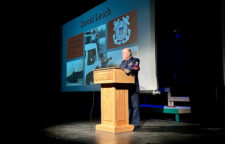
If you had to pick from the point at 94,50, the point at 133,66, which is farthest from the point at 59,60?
the point at 133,66

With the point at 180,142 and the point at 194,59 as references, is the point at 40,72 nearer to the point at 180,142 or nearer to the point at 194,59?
the point at 194,59

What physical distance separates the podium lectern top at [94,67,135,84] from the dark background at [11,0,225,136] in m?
1.42

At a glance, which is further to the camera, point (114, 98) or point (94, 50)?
point (94, 50)

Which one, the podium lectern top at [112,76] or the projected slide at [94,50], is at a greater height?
the projected slide at [94,50]

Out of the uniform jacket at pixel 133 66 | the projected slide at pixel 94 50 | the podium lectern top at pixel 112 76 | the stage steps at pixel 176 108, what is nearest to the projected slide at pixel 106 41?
the projected slide at pixel 94 50

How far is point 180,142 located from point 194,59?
6.91 feet

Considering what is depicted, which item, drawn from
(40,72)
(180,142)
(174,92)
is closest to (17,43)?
(40,72)

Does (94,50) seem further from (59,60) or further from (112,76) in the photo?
(112,76)

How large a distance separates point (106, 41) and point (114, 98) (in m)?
2.50

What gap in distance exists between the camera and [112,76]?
321 centimetres

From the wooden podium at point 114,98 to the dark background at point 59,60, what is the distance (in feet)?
4.63

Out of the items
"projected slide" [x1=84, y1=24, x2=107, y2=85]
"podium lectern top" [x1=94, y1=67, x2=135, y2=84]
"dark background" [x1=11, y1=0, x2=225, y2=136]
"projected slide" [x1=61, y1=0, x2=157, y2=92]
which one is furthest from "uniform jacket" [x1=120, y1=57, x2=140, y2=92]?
"projected slide" [x1=84, y1=24, x2=107, y2=85]

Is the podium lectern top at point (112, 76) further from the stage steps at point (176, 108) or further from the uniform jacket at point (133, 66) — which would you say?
the stage steps at point (176, 108)

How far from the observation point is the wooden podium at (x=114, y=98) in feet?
10.6
